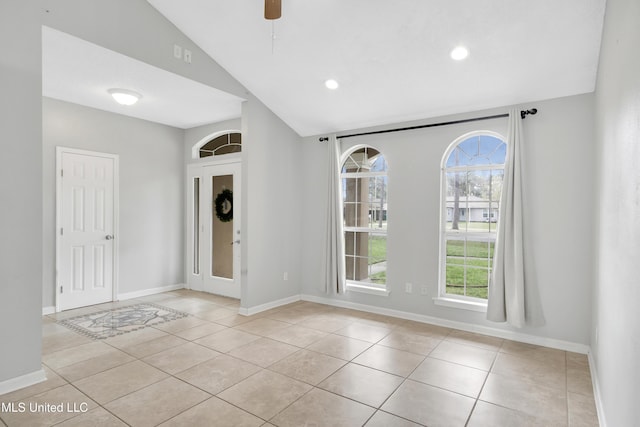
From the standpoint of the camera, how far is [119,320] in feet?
14.3

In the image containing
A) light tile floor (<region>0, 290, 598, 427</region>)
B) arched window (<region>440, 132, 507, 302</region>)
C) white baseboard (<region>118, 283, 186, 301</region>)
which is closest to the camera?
light tile floor (<region>0, 290, 598, 427</region>)

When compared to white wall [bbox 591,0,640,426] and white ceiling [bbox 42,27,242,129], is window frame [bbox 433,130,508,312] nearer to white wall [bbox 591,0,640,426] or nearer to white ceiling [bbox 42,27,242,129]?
white wall [bbox 591,0,640,426]

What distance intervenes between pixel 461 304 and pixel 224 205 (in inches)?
150

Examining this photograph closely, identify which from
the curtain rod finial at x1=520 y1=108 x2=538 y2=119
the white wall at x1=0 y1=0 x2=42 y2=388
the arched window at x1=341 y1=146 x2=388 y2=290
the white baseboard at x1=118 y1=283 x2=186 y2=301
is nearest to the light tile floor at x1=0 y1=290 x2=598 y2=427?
the white wall at x1=0 y1=0 x2=42 y2=388

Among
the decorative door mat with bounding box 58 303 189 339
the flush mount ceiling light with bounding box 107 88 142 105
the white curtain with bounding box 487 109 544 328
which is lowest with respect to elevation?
the decorative door mat with bounding box 58 303 189 339

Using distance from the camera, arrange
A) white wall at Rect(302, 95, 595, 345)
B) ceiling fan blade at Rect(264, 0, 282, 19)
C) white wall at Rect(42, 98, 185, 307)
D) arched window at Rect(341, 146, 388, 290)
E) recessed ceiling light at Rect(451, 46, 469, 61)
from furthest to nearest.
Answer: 1. arched window at Rect(341, 146, 388, 290)
2. white wall at Rect(42, 98, 185, 307)
3. white wall at Rect(302, 95, 595, 345)
4. recessed ceiling light at Rect(451, 46, 469, 61)
5. ceiling fan blade at Rect(264, 0, 282, 19)

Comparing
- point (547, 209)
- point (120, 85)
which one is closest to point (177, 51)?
point (120, 85)

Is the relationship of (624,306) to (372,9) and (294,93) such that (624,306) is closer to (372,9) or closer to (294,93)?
(372,9)

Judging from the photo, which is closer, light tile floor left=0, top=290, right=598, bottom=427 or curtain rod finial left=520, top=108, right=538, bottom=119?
light tile floor left=0, top=290, right=598, bottom=427

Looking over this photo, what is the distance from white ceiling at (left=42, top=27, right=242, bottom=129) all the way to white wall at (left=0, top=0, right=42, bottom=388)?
0.31 metres

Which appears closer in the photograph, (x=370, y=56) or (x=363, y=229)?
(x=370, y=56)

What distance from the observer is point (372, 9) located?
3.13m

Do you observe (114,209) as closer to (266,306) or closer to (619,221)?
(266,306)

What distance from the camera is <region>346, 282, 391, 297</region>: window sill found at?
4769 mm
